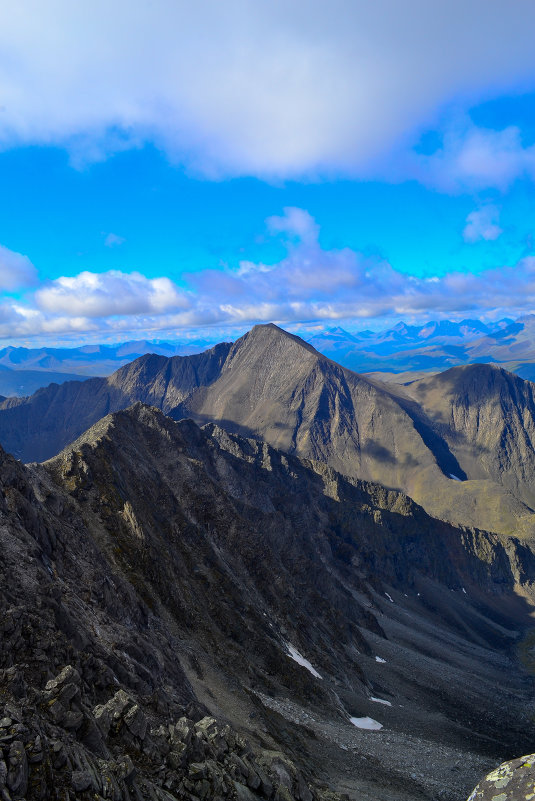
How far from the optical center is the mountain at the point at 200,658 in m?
19.2

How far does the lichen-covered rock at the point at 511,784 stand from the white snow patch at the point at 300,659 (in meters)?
46.6

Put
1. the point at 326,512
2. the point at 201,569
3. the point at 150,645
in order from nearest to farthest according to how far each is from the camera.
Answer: the point at 150,645 → the point at 201,569 → the point at 326,512

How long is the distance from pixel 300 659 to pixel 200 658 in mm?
23604

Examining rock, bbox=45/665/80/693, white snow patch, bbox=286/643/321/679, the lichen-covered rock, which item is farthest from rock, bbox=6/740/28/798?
white snow patch, bbox=286/643/321/679

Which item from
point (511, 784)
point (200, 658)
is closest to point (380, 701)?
point (200, 658)

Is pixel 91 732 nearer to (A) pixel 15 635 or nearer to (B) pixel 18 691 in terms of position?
(B) pixel 18 691

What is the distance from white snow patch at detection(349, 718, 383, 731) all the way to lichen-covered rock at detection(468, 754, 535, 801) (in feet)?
129

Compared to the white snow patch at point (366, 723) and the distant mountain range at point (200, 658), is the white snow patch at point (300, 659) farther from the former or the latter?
the white snow patch at point (366, 723)

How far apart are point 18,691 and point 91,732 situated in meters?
3.24

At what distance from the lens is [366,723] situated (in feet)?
184

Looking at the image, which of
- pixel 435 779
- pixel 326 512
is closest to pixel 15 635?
pixel 435 779

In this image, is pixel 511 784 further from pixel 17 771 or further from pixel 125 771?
pixel 17 771

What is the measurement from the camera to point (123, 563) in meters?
50.2

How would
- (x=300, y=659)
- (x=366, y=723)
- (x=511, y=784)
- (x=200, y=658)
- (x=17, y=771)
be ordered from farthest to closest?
(x=300, y=659) → (x=366, y=723) → (x=200, y=658) → (x=511, y=784) → (x=17, y=771)
